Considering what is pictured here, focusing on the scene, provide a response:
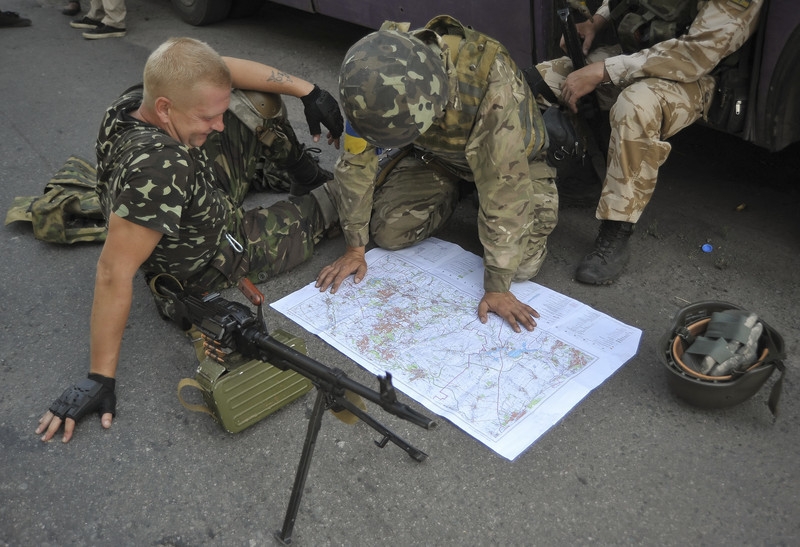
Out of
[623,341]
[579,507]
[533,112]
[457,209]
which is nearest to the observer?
[579,507]

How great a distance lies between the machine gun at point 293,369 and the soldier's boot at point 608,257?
1.04 m

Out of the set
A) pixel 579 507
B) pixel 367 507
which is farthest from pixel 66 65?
pixel 579 507

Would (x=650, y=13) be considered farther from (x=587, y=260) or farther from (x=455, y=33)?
(x=587, y=260)

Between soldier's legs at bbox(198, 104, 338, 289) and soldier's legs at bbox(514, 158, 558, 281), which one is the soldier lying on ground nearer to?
soldier's legs at bbox(198, 104, 338, 289)

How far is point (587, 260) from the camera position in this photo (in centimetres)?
263

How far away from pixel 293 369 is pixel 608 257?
1.43 m

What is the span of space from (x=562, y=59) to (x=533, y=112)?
0.61 metres

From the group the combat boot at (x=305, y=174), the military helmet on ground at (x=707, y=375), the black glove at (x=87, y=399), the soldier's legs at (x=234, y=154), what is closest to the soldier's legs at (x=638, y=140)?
the military helmet on ground at (x=707, y=375)

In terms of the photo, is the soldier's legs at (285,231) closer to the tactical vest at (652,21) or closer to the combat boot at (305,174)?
the combat boot at (305,174)

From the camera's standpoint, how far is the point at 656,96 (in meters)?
2.45

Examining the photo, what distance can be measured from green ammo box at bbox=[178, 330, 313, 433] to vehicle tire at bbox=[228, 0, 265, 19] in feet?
14.1

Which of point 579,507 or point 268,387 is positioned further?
point 268,387

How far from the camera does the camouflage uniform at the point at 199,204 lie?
2.05m

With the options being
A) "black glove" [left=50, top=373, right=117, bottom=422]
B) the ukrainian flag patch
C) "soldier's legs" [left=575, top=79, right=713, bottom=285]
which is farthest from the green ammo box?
"soldier's legs" [left=575, top=79, right=713, bottom=285]
